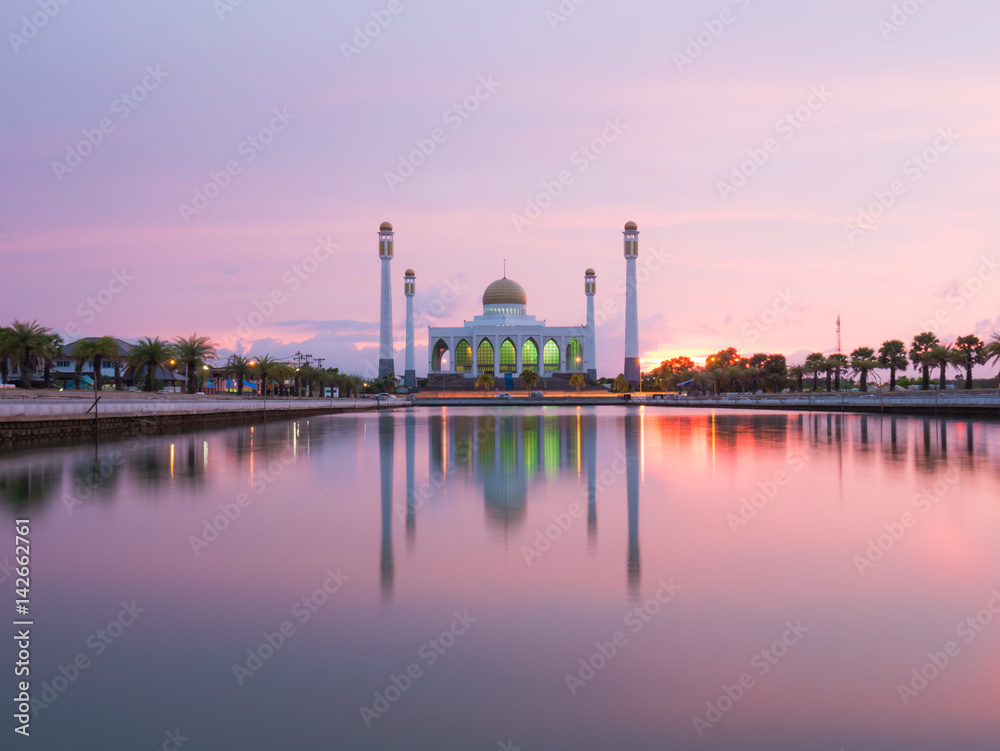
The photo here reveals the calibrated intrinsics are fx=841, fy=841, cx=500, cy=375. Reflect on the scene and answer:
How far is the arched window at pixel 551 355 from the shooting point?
376ft

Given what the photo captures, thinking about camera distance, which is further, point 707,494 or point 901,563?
point 707,494

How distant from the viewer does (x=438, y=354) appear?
12000 cm

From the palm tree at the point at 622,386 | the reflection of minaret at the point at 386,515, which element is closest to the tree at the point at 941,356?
the palm tree at the point at 622,386

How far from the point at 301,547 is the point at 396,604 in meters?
2.46

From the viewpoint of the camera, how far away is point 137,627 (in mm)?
5344

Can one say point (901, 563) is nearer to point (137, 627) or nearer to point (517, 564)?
point (517, 564)

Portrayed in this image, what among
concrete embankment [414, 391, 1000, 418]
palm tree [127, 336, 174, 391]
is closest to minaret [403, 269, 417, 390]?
concrete embankment [414, 391, 1000, 418]

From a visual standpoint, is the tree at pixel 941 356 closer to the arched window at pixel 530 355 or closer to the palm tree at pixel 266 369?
the palm tree at pixel 266 369

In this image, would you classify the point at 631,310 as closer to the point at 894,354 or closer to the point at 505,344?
the point at 505,344

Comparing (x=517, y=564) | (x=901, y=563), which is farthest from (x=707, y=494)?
(x=517, y=564)

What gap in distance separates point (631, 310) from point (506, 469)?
290 ft

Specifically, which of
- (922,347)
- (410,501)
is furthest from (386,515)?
(922,347)

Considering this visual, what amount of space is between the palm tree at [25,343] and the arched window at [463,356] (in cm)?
7628

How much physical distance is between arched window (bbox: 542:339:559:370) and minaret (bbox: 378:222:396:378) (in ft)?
80.5
